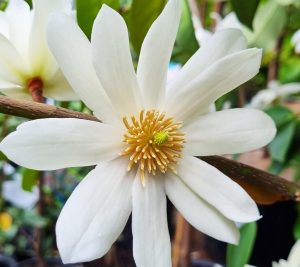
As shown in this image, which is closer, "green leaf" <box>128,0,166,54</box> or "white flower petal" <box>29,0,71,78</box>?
"white flower petal" <box>29,0,71,78</box>

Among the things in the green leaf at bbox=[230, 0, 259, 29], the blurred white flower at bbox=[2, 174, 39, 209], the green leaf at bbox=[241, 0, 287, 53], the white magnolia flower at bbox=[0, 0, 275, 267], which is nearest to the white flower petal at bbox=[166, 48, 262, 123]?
the white magnolia flower at bbox=[0, 0, 275, 267]

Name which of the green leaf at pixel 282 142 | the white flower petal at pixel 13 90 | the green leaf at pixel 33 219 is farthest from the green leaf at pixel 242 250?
the green leaf at pixel 33 219

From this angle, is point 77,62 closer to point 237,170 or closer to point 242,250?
point 237,170

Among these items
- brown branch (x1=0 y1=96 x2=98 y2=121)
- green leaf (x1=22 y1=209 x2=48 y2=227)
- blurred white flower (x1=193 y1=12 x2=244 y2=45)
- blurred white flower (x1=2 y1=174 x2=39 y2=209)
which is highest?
blurred white flower (x1=193 y1=12 x2=244 y2=45)

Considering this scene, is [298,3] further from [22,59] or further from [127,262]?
[127,262]

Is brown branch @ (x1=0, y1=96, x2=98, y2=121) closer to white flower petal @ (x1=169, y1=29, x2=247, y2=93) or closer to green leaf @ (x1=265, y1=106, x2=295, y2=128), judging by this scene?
white flower petal @ (x1=169, y1=29, x2=247, y2=93)

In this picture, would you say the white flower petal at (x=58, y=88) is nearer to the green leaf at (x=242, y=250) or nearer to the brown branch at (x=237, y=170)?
the brown branch at (x=237, y=170)
